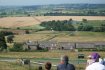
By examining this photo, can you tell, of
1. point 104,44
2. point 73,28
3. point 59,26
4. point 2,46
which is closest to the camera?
point 2,46

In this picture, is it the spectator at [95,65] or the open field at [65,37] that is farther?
the open field at [65,37]

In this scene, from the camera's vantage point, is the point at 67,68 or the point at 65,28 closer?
the point at 67,68

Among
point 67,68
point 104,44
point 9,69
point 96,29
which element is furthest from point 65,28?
point 67,68

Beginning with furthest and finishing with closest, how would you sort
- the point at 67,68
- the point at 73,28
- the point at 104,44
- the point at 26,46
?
the point at 73,28 < the point at 104,44 < the point at 26,46 < the point at 67,68

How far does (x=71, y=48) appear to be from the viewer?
4069cm

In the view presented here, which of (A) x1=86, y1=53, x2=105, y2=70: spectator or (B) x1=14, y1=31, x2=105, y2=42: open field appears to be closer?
(A) x1=86, y1=53, x2=105, y2=70: spectator

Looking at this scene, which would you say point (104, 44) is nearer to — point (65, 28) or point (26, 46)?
point (26, 46)

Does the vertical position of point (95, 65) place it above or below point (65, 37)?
above

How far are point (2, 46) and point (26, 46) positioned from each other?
3.97 metres

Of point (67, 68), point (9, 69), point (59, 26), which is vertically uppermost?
point (67, 68)

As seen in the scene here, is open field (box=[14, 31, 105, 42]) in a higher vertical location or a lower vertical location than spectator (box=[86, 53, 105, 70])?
lower

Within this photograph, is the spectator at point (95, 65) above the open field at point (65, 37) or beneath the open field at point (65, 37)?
above

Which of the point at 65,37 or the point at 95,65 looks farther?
the point at 65,37

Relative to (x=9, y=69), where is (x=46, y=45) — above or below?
below
